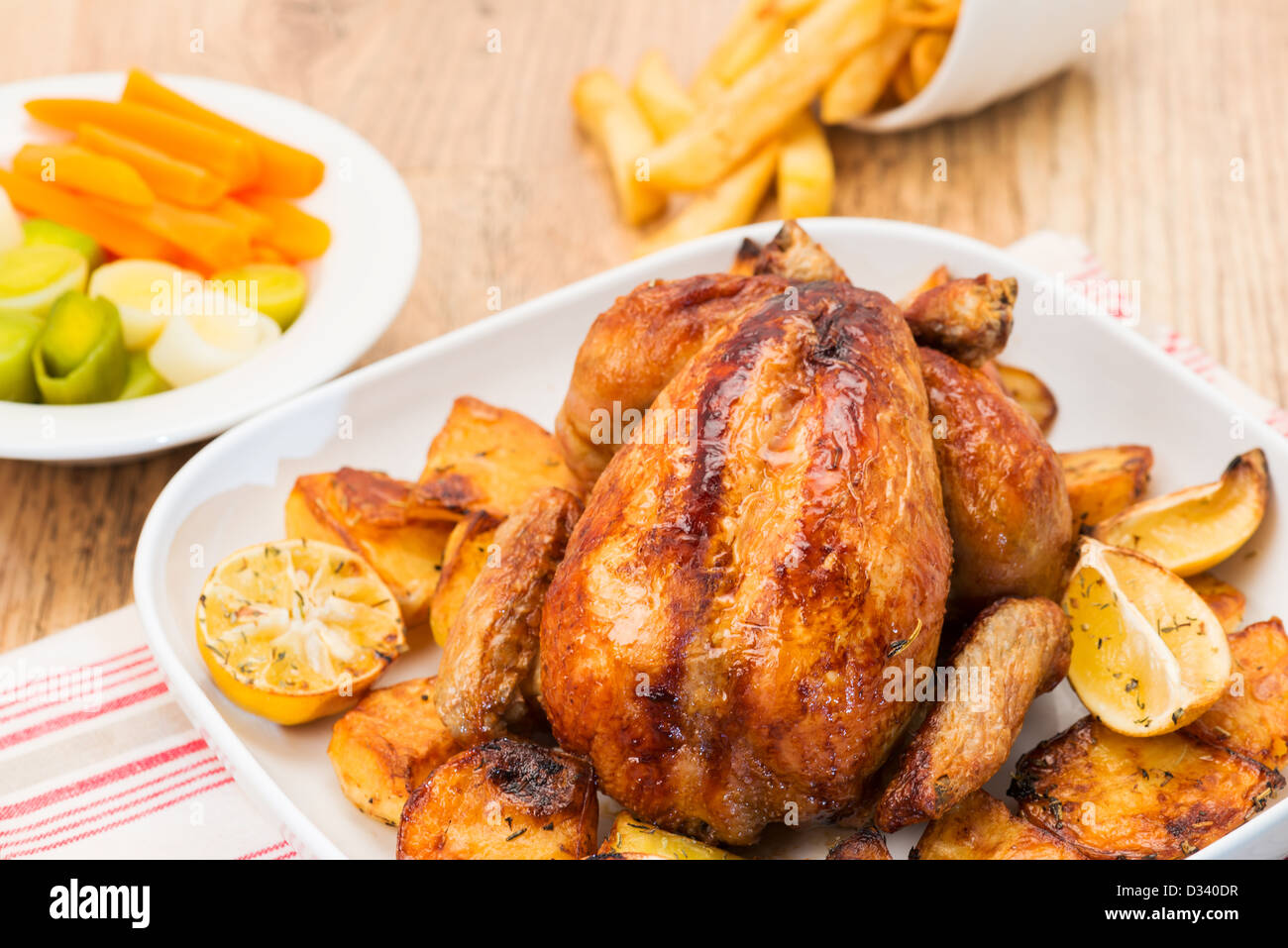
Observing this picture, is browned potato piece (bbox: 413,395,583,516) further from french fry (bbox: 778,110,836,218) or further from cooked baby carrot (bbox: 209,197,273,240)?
french fry (bbox: 778,110,836,218)

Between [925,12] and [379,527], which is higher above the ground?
[925,12]

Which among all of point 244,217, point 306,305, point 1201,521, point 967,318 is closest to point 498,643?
point 967,318

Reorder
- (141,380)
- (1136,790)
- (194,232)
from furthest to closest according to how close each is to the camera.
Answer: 1. (194,232)
2. (141,380)
3. (1136,790)

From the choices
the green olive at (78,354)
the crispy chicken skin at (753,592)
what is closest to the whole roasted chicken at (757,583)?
the crispy chicken skin at (753,592)

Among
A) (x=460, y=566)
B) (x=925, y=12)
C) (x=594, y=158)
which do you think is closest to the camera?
(x=460, y=566)

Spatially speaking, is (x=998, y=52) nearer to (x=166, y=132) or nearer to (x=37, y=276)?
(x=166, y=132)
